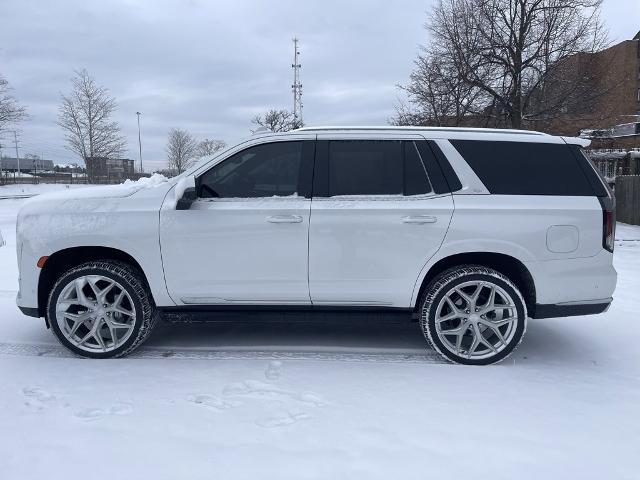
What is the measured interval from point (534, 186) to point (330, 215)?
5.29 ft

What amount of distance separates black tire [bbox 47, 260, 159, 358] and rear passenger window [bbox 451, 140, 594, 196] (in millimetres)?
2784

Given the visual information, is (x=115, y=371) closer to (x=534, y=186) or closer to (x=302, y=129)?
(x=302, y=129)

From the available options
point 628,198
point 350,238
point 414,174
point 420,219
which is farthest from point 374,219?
point 628,198

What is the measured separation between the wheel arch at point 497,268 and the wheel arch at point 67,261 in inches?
90.1

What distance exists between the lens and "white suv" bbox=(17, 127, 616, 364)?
3754 mm

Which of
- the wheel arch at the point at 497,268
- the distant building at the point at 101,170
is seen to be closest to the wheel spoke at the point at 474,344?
the wheel arch at the point at 497,268

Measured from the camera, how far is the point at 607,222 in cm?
372

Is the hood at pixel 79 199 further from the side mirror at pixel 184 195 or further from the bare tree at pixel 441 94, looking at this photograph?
the bare tree at pixel 441 94

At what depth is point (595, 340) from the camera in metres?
4.54

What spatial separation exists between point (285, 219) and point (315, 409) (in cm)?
142

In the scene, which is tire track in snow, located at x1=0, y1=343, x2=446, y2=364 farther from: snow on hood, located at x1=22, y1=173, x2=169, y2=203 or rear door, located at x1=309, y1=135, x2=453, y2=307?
snow on hood, located at x1=22, y1=173, x2=169, y2=203

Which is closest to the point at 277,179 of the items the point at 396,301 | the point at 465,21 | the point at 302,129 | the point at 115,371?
the point at 302,129

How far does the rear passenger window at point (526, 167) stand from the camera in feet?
12.5

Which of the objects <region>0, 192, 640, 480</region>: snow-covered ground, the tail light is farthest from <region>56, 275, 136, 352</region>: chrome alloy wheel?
the tail light
